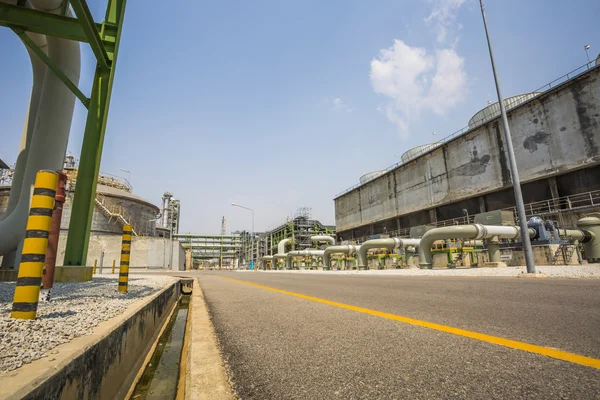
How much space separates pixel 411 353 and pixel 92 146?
8.05 metres

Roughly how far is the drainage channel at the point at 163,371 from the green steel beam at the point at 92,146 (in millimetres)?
3554

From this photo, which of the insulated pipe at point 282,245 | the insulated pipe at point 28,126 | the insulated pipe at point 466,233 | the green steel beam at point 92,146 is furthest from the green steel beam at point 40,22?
the insulated pipe at point 282,245

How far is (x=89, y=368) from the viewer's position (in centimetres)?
173

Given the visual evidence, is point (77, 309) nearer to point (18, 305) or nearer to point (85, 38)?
point (18, 305)

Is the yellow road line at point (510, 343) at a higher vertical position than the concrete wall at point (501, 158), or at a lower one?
lower

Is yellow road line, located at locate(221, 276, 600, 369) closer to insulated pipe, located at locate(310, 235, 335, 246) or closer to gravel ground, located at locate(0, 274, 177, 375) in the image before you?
gravel ground, located at locate(0, 274, 177, 375)

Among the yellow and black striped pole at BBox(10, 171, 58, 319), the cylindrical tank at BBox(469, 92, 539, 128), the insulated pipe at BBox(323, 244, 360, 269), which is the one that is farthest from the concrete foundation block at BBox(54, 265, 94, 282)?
the cylindrical tank at BBox(469, 92, 539, 128)

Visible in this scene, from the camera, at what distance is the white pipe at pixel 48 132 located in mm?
7734

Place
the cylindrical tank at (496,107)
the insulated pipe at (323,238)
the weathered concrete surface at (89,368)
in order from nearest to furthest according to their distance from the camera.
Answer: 1. the weathered concrete surface at (89,368)
2. the cylindrical tank at (496,107)
3. the insulated pipe at (323,238)

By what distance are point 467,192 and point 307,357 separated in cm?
2936

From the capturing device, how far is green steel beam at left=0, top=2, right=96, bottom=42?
6.34m

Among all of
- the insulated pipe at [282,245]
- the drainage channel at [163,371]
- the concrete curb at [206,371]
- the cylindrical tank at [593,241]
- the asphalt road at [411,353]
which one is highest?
the insulated pipe at [282,245]

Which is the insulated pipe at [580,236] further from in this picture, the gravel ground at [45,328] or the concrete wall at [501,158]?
the gravel ground at [45,328]

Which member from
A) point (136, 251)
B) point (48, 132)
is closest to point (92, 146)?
point (48, 132)
